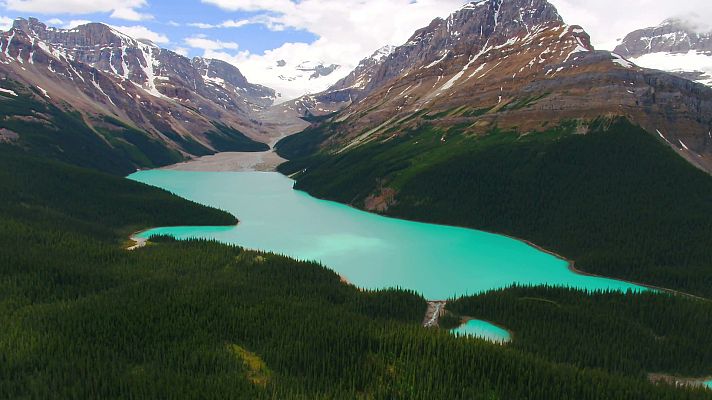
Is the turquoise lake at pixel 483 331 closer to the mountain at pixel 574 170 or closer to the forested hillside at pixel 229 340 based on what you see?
the forested hillside at pixel 229 340

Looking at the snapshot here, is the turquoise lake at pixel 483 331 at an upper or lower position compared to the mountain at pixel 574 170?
lower

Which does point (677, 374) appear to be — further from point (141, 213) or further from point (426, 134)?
point (426, 134)

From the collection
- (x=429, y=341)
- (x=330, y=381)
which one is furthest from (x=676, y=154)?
(x=330, y=381)

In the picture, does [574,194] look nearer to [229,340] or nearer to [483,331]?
[483,331]

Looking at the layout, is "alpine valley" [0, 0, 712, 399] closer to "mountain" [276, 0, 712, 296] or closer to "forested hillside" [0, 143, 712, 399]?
"forested hillside" [0, 143, 712, 399]

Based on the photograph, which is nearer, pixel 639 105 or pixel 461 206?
pixel 461 206

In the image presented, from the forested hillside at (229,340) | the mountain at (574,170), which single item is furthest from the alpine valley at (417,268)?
the mountain at (574,170)
